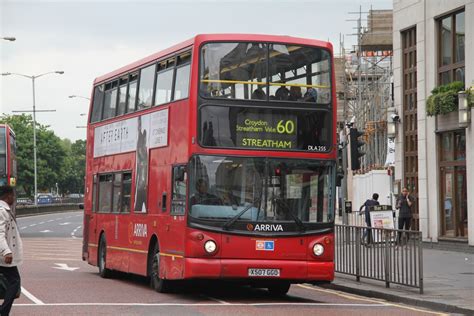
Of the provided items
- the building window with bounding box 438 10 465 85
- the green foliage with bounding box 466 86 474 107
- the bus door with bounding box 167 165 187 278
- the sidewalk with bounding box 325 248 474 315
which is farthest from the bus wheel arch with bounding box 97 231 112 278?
the building window with bounding box 438 10 465 85

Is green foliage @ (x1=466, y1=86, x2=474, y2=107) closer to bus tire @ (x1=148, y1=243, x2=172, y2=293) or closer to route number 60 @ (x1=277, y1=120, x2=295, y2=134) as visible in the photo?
bus tire @ (x1=148, y1=243, x2=172, y2=293)

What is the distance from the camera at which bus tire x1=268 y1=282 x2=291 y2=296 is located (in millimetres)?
18812

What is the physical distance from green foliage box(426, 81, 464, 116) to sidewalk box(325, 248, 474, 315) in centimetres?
553

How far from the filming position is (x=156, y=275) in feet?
62.4

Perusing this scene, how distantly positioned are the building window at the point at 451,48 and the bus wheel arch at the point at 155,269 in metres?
13.5

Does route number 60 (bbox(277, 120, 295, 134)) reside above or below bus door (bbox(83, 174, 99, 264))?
above

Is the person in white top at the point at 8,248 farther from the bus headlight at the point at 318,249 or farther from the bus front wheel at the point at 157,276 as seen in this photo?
the bus front wheel at the point at 157,276

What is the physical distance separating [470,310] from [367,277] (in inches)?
211

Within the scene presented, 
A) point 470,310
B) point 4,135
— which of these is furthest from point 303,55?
point 4,135

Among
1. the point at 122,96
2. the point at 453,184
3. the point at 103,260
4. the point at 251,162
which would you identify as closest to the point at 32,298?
the point at 251,162

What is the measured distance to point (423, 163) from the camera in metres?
32.5

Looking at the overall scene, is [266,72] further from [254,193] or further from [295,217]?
[295,217]

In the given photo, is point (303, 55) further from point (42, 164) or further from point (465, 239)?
point (42, 164)

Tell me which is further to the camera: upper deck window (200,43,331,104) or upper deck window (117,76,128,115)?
upper deck window (117,76,128,115)
